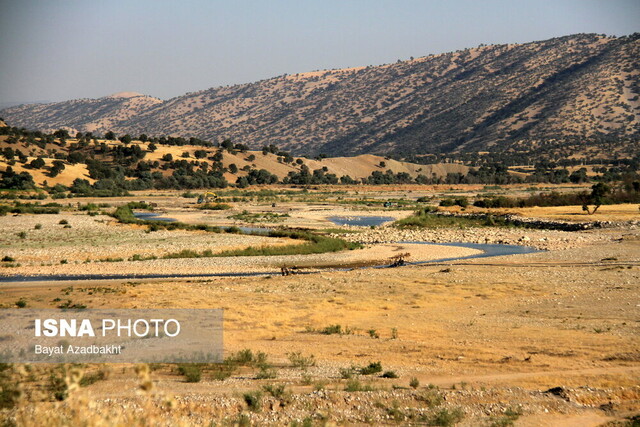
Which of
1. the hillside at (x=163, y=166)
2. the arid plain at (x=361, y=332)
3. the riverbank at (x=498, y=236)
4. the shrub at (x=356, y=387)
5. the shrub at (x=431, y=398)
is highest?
the hillside at (x=163, y=166)

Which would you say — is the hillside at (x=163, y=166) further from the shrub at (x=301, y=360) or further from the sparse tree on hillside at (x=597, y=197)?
the shrub at (x=301, y=360)

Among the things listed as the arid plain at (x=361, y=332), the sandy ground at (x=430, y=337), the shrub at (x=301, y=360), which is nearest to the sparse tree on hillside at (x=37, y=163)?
the arid plain at (x=361, y=332)

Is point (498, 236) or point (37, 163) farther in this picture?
point (37, 163)

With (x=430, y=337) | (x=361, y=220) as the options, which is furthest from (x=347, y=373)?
(x=361, y=220)

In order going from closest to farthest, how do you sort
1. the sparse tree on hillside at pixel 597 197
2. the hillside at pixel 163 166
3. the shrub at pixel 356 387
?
the shrub at pixel 356 387
the sparse tree on hillside at pixel 597 197
the hillside at pixel 163 166

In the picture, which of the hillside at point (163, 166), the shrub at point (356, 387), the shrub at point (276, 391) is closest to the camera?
the shrub at point (276, 391)

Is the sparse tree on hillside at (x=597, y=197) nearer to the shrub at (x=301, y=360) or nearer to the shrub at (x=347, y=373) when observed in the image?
the shrub at (x=301, y=360)

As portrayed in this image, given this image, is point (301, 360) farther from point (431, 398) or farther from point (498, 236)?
point (498, 236)

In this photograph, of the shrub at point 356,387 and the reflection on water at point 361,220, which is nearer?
the shrub at point 356,387

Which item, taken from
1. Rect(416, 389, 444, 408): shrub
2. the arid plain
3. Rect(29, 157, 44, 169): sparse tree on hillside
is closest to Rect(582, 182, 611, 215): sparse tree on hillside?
the arid plain

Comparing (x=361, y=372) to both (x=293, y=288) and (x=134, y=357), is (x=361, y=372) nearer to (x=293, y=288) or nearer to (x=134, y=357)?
(x=134, y=357)

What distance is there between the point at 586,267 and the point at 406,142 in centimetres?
16788

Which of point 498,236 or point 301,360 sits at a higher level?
point 301,360

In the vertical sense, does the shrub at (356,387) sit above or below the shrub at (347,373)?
above
